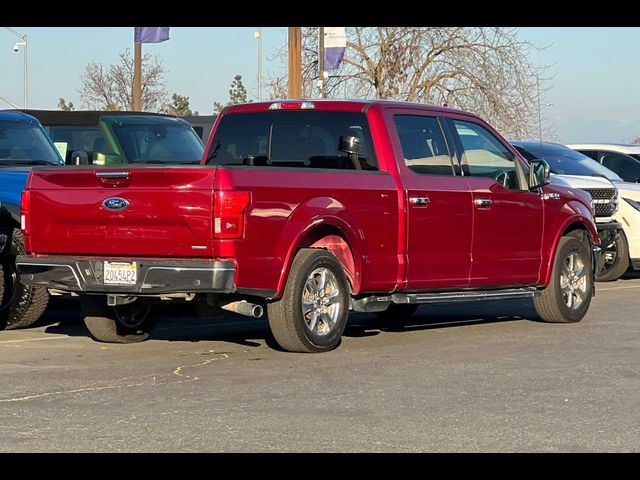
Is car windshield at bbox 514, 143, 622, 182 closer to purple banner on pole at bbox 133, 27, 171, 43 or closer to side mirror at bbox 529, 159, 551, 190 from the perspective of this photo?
side mirror at bbox 529, 159, 551, 190

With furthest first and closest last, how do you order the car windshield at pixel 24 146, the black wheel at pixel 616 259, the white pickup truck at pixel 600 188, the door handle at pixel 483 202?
1. the black wheel at pixel 616 259
2. the white pickup truck at pixel 600 188
3. the car windshield at pixel 24 146
4. the door handle at pixel 483 202

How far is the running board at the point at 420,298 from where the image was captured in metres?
11.3

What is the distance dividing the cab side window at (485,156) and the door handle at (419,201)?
2.65ft

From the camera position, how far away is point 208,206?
980cm

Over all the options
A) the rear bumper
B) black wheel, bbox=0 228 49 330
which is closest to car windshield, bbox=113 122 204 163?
black wheel, bbox=0 228 49 330

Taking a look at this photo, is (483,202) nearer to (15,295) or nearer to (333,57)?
(15,295)

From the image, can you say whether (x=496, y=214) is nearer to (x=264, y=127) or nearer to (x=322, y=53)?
(x=264, y=127)

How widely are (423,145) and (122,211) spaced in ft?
9.68

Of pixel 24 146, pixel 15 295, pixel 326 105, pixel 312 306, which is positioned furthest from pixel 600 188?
pixel 15 295

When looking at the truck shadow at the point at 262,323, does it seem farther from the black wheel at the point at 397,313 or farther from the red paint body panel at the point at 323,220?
the red paint body panel at the point at 323,220

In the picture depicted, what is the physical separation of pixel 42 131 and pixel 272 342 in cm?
476

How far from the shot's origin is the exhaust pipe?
10.2 meters

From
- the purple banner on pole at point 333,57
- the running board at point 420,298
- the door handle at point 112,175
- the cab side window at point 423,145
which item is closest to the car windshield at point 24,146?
the door handle at point 112,175

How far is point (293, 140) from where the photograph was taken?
11.7 metres
